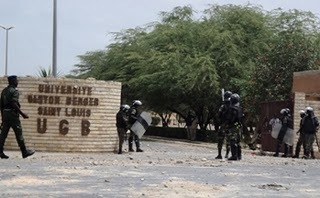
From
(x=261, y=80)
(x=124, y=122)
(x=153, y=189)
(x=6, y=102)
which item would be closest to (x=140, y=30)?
(x=261, y=80)

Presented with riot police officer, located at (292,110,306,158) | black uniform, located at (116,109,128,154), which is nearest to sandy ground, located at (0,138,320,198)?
black uniform, located at (116,109,128,154)

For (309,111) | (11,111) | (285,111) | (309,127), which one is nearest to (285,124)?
(285,111)

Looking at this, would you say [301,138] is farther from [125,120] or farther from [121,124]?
[121,124]

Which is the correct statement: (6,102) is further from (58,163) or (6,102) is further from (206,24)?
(206,24)

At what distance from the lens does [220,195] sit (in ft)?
30.2

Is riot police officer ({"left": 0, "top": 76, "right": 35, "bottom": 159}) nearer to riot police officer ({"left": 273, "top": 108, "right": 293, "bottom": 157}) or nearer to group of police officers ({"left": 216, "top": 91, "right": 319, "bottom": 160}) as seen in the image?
group of police officers ({"left": 216, "top": 91, "right": 319, "bottom": 160})

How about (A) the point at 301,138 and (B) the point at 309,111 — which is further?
(A) the point at 301,138

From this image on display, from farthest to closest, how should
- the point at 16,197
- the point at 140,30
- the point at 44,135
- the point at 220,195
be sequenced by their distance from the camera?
1. the point at 140,30
2. the point at 44,135
3. the point at 220,195
4. the point at 16,197

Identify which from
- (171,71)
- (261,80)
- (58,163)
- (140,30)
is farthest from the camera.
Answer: (140,30)

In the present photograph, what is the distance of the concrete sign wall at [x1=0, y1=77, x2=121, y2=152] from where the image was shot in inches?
717

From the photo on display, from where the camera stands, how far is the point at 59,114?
18.3 metres

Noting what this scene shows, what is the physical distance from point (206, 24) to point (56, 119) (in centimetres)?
2114

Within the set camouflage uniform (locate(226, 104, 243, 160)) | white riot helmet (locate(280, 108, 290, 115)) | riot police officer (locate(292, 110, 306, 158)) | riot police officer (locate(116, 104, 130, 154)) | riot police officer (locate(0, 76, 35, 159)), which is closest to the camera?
riot police officer (locate(0, 76, 35, 159))

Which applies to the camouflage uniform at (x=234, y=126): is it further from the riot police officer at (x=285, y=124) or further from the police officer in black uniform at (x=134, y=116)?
the police officer in black uniform at (x=134, y=116)
